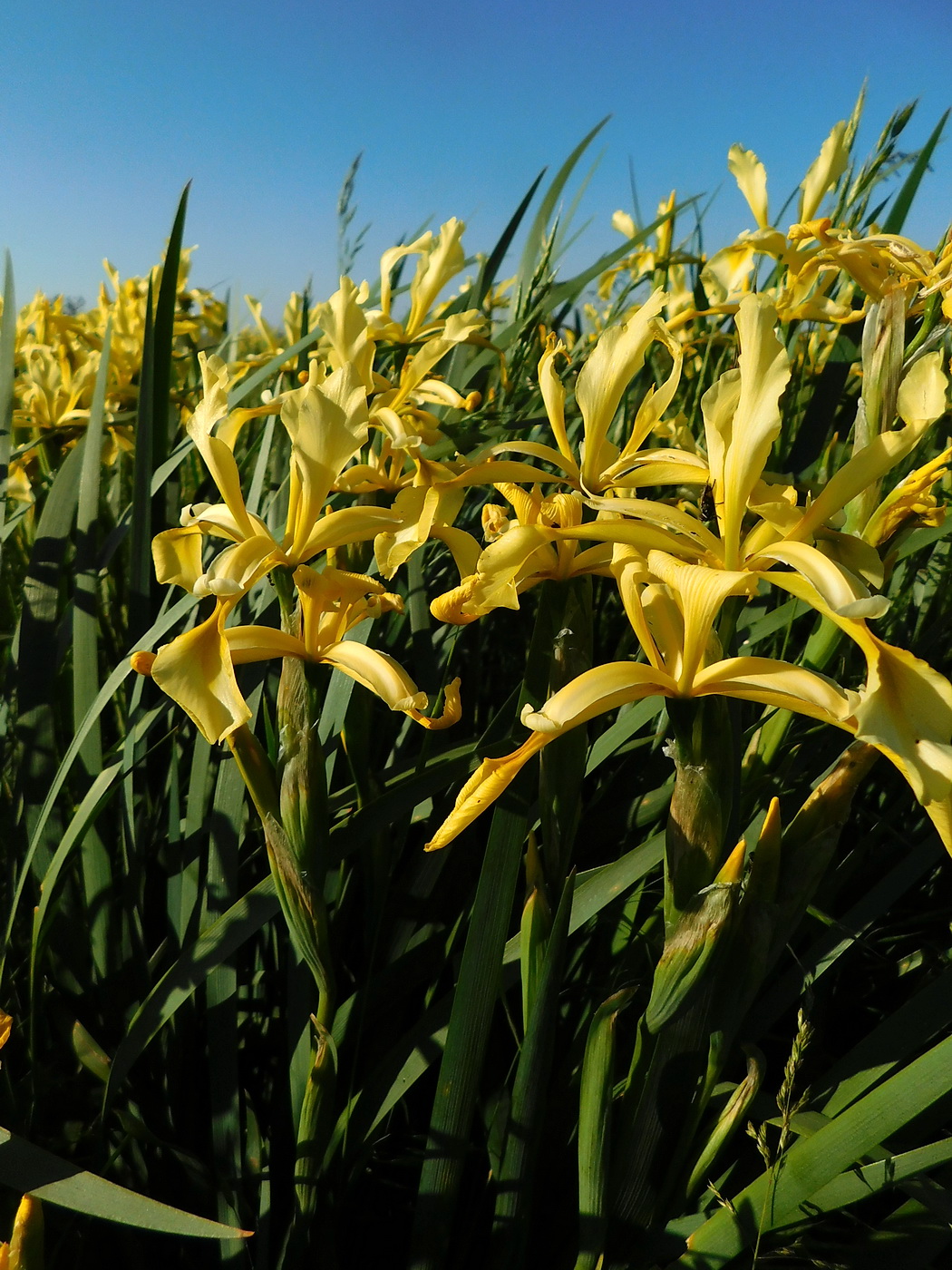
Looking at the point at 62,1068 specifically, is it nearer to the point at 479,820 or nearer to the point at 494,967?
the point at 479,820

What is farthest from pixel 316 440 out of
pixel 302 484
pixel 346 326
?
pixel 346 326

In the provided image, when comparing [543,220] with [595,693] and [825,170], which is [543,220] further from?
[595,693]

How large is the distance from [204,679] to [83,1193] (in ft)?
1.84

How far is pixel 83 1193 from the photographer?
890mm

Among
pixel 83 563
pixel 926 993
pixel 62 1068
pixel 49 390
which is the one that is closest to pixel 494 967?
pixel 926 993

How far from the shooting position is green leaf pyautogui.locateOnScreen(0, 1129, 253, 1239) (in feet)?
2.78

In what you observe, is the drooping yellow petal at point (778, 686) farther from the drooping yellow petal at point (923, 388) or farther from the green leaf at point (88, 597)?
the green leaf at point (88, 597)


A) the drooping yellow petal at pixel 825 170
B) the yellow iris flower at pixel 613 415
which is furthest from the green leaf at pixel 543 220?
the yellow iris flower at pixel 613 415

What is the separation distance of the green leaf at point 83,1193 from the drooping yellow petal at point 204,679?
0.49 metres

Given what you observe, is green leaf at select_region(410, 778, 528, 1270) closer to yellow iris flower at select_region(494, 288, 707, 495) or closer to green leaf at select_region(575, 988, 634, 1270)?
green leaf at select_region(575, 988, 634, 1270)

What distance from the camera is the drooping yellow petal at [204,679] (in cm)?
77

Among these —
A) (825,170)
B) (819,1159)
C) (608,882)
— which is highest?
(825,170)

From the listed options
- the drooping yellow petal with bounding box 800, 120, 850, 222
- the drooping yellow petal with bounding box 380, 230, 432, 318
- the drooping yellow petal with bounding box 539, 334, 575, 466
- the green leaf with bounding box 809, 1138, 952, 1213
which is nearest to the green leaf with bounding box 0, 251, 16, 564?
the drooping yellow petal with bounding box 380, 230, 432, 318

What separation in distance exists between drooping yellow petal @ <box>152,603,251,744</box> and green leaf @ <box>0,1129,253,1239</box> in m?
0.49
